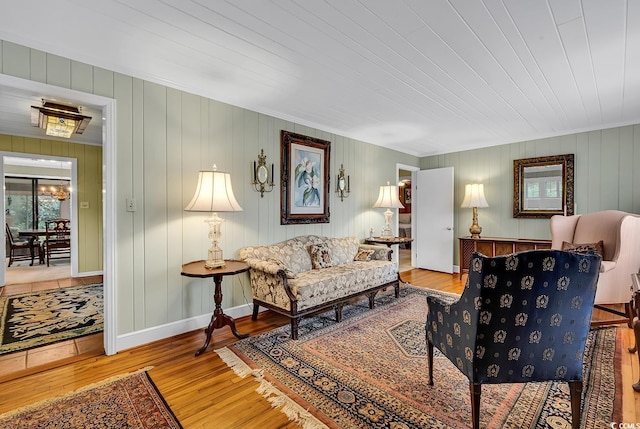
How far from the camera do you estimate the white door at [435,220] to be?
18.1 ft

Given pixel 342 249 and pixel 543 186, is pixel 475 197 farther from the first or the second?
pixel 342 249

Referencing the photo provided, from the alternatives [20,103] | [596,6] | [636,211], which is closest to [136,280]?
[20,103]

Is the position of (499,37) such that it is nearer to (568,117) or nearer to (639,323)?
(639,323)

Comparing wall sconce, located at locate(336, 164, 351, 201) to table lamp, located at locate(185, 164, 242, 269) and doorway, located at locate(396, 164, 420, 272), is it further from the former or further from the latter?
table lamp, located at locate(185, 164, 242, 269)

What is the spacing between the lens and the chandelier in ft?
27.3

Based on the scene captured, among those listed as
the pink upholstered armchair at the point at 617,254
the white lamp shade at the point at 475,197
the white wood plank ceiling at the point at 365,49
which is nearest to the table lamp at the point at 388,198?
the white lamp shade at the point at 475,197

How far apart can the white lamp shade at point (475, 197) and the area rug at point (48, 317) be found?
5.25 meters

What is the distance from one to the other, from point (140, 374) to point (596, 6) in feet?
Answer: 12.3

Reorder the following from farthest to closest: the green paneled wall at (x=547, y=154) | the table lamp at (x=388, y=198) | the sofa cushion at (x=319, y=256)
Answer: the table lamp at (x=388, y=198) < the green paneled wall at (x=547, y=154) < the sofa cushion at (x=319, y=256)

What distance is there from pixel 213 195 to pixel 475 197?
167 inches

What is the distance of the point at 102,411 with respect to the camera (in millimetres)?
1772

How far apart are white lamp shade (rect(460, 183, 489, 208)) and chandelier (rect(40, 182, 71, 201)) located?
9.89m

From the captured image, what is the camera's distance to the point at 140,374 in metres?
2.18

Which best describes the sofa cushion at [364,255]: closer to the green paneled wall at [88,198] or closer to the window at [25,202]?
the green paneled wall at [88,198]
